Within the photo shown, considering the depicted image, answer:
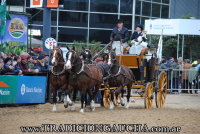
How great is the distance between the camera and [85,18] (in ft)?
135

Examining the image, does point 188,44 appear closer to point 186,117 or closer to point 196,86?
point 196,86

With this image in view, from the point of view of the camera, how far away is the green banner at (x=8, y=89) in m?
19.4

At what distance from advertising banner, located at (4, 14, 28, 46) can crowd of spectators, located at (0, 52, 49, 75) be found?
3378 millimetres

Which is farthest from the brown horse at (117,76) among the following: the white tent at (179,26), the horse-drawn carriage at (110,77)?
the white tent at (179,26)

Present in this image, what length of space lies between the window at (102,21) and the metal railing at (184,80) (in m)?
12.0

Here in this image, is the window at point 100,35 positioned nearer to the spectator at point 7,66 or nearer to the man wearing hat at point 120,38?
the man wearing hat at point 120,38

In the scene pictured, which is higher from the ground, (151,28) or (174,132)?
(151,28)

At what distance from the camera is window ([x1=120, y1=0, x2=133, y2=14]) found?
4203 cm

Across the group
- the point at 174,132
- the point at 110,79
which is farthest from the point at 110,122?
the point at 110,79

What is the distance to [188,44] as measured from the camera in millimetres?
41656

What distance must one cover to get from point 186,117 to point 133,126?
3388 millimetres

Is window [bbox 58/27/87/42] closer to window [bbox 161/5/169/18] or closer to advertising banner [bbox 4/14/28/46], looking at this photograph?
window [bbox 161/5/169/18]

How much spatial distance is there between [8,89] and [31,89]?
1274 mm

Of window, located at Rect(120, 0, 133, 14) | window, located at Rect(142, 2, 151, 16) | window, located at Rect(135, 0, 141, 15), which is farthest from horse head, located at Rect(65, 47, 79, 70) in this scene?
window, located at Rect(142, 2, 151, 16)
